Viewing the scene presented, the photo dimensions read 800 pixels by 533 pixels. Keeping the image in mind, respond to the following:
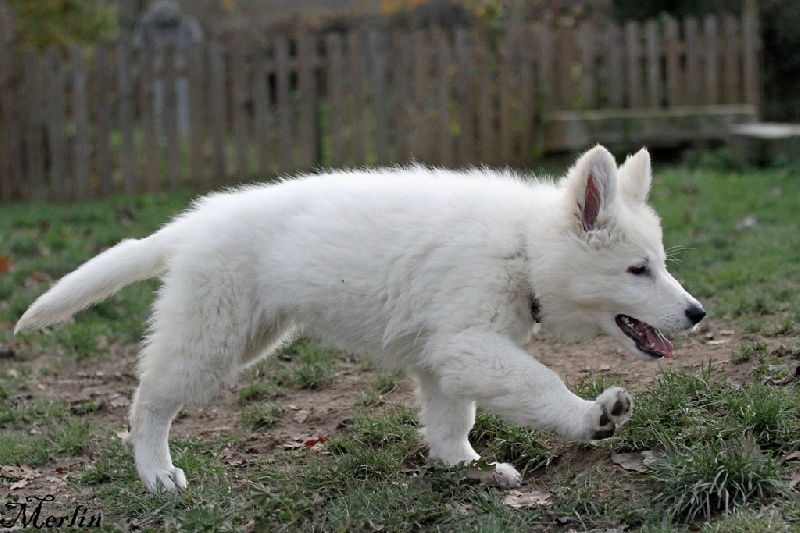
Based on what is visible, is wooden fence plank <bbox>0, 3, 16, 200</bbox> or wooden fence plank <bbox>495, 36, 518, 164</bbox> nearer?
wooden fence plank <bbox>0, 3, 16, 200</bbox>

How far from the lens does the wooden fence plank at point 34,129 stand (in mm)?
11398

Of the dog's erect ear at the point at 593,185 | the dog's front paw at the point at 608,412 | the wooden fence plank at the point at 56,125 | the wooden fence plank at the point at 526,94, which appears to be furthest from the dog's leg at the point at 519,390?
the wooden fence plank at the point at 56,125

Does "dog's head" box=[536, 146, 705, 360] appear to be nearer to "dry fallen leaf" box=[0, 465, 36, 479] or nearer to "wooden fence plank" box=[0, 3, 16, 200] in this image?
"dry fallen leaf" box=[0, 465, 36, 479]

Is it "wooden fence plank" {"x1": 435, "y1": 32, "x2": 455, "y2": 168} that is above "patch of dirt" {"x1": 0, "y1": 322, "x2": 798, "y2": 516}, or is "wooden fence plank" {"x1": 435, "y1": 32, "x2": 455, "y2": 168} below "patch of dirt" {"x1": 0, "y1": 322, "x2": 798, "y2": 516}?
above

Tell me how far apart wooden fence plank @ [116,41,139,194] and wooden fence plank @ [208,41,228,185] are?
909 millimetres

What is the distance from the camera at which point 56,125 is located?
11461 millimetres

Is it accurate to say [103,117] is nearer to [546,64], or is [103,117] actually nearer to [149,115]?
[149,115]

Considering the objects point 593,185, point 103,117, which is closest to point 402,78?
point 103,117

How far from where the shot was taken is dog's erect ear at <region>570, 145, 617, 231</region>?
402 cm

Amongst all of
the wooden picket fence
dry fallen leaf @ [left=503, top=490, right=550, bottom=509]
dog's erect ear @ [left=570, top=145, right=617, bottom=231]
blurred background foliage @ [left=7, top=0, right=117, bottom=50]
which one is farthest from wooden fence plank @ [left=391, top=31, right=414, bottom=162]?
dry fallen leaf @ [left=503, top=490, right=550, bottom=509]

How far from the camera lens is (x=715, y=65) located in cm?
1286

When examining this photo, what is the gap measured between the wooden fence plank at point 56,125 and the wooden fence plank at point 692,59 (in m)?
7.86

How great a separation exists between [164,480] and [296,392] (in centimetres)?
151

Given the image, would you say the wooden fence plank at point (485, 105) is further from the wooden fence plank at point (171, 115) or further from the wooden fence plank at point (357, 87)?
the wooden fence plank at point (171, 115)
